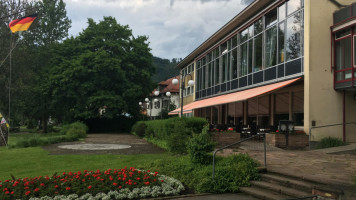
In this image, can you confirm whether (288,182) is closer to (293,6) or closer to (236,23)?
(293,6)

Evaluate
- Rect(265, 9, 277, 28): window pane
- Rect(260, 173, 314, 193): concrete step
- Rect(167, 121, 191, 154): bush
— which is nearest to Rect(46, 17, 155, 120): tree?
Rect(265, 9, 277, 28): window pane

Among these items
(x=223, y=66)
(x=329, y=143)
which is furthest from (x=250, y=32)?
(x=329, y=143)

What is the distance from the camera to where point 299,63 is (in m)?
16.4

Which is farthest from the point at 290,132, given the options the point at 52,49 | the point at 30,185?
the point at 52,49

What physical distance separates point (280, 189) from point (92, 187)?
165 inches

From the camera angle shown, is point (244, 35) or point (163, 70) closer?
point (244, 35)

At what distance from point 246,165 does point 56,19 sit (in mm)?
45806

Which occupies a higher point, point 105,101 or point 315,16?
point 315,16

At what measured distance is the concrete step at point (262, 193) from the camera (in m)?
6.83

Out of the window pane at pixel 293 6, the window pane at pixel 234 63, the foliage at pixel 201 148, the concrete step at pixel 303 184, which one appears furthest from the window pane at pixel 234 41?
the concrete step at pixel 303 184

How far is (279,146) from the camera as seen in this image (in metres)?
15.0

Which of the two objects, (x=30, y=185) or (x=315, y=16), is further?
(x=315, y=16)

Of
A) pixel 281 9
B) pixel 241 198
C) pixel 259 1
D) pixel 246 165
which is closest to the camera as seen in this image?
pixel 241 198

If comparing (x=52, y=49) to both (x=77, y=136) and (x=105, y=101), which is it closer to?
(x=105, y=101)
